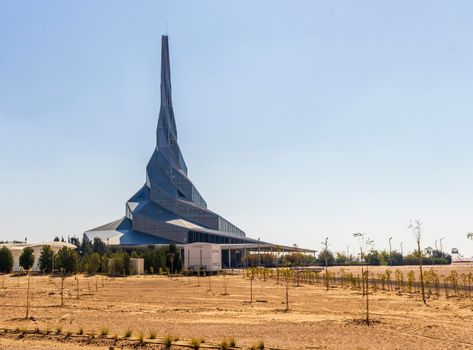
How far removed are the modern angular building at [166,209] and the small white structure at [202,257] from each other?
4246 centimetres

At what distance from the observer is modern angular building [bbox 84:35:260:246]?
13662 cm

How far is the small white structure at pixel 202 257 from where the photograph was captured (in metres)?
85.3

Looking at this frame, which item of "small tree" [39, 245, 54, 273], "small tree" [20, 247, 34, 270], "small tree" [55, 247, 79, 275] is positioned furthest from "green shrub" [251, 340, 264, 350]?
"small tree" [20, 247, 34, 270]

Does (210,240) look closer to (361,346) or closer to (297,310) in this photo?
(297,310)

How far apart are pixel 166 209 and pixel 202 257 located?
65.6 meters

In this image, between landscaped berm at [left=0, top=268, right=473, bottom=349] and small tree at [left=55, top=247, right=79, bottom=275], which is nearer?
landscaped berm at [left=0, top=268, right=473, bottom=349]

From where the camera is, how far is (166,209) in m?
150

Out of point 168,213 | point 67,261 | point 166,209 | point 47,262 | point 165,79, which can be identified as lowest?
point 47,262

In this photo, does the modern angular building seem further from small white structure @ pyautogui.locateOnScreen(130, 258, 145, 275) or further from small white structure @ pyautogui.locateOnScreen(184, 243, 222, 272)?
small white structure @ pyautogui.locateOnScreen(130, 258, 145, 275)

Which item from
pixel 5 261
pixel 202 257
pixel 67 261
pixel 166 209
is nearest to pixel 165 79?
pixel 166 209

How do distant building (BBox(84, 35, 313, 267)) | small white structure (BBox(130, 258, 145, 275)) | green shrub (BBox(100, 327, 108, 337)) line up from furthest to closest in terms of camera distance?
distant building (BBox(84, 35, 313, 267)) < small white structure (BBox(130, 258, 145, 275)) < green shrub (BBox(100, 327, 108, 337))

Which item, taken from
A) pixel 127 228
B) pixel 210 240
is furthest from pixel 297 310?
pixel 127 228

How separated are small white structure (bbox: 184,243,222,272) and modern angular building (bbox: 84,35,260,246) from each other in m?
42.5

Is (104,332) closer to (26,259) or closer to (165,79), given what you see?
(26,259)
